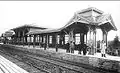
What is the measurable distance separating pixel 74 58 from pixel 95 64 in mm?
2185

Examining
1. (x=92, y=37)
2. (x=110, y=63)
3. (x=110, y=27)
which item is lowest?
(x=110, y=63)

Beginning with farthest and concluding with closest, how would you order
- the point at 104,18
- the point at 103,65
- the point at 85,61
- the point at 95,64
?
1. the point at 104,18
2. the point at 85,61
3. the point at 95,64
4. the point at 103,65

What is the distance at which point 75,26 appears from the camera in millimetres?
13453

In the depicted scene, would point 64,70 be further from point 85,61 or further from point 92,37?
point 92,37

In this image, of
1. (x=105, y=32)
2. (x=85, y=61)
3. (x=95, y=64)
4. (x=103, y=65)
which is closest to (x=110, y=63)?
(x=103, y=65)

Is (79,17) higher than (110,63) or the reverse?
higher

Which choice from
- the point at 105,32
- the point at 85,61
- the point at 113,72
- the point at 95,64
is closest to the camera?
the point at 113,72

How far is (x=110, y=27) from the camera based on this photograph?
13500 mm

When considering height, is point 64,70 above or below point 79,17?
below

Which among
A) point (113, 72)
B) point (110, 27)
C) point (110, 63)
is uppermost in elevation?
point (110, 27)

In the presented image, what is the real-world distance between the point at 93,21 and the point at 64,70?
5.44 m

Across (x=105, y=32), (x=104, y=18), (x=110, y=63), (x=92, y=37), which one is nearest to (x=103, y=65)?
(x=110, y=63)

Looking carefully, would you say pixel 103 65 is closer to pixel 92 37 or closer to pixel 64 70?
pixel 64 70

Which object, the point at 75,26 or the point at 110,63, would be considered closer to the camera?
the point at 110,63
